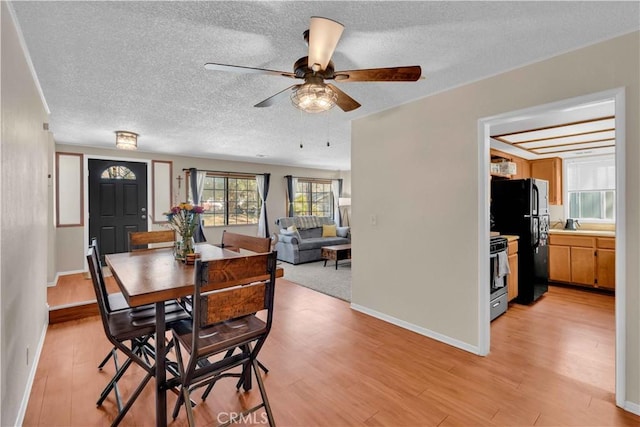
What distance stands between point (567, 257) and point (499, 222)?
1404 mm

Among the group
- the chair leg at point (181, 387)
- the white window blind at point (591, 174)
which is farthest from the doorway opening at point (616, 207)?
the white window blind at point (591, 174)

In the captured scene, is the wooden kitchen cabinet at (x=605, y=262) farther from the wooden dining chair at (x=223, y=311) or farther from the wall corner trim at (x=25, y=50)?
the wall corner trim at (x=25, y=50)

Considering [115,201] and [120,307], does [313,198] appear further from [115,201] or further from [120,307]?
[120,307]

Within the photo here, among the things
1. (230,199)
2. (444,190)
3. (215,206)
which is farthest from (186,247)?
(230,199)

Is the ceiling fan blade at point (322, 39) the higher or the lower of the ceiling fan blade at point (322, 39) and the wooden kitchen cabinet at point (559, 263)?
the higher

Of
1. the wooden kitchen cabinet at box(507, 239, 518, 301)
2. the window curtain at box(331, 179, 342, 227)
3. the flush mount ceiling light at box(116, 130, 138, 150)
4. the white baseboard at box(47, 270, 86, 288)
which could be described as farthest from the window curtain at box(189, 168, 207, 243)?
the wooden kitchen cabinet at box(507, 239, 518, 301)

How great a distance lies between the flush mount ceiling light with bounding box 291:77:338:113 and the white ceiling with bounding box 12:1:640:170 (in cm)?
33

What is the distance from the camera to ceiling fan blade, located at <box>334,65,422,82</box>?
1.70 metres

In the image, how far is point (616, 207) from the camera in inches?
75.9

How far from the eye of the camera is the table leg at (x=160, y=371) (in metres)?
1.68

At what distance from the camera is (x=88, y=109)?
3281mm

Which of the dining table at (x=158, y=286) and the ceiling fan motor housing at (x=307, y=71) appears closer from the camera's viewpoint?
the dining table at (x=158, y=286)

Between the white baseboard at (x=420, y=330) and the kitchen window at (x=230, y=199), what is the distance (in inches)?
171

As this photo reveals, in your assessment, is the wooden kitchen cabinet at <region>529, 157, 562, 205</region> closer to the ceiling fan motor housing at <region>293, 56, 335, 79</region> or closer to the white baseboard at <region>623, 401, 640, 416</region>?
the white baseboard at <region>623, 401, 640, 416</region>
